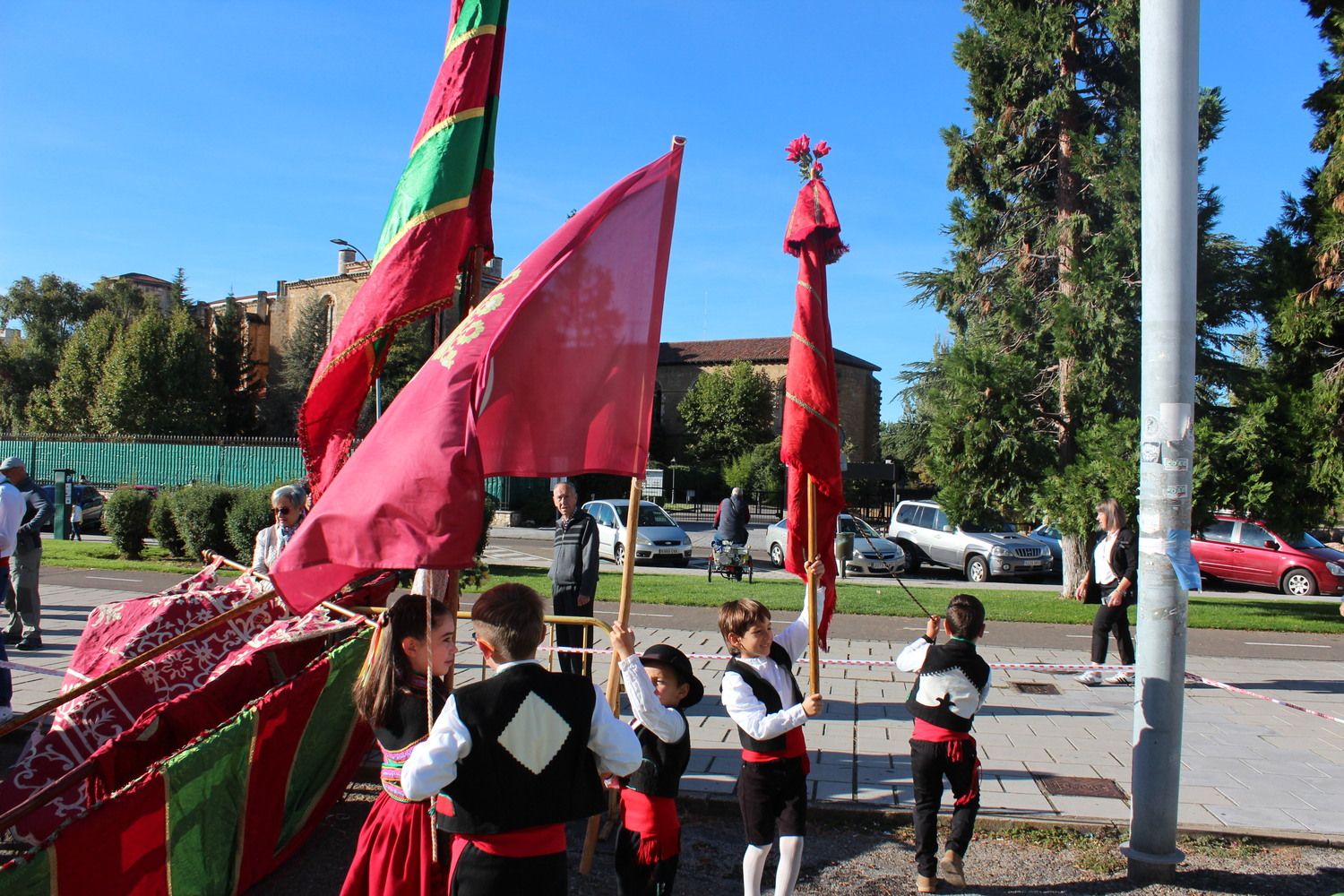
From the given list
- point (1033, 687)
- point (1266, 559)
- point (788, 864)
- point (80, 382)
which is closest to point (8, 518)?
point (788, 864)

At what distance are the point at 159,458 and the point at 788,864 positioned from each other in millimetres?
37896

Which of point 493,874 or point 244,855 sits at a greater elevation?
point 493,874

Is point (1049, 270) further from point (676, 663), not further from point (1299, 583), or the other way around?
point (676, 663)

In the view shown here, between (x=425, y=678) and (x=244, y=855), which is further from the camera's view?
(x=244, y=855)

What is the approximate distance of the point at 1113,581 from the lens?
882 cm

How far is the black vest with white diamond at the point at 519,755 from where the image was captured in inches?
106

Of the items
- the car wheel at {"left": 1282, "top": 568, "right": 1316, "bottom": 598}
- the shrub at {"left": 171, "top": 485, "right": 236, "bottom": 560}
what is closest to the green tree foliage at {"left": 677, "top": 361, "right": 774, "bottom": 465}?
the car wheel at {"left": 1282, "top": 568, "right": 1316, "bottom": 598}

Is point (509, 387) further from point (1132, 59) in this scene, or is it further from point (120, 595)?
point (1132, 59)

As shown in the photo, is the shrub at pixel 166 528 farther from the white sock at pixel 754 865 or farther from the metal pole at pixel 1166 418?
the metal pole at pixel 1166 418

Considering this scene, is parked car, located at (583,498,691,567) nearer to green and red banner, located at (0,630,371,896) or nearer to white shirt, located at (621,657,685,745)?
green and red banner, located at (0,630,371,896)

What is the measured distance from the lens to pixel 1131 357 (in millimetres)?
16469

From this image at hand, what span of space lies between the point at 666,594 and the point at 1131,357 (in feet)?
30.1

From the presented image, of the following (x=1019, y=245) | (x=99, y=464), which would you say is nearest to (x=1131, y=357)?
(x=1019, y=245)

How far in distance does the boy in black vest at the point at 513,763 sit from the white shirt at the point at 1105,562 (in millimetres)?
7311
